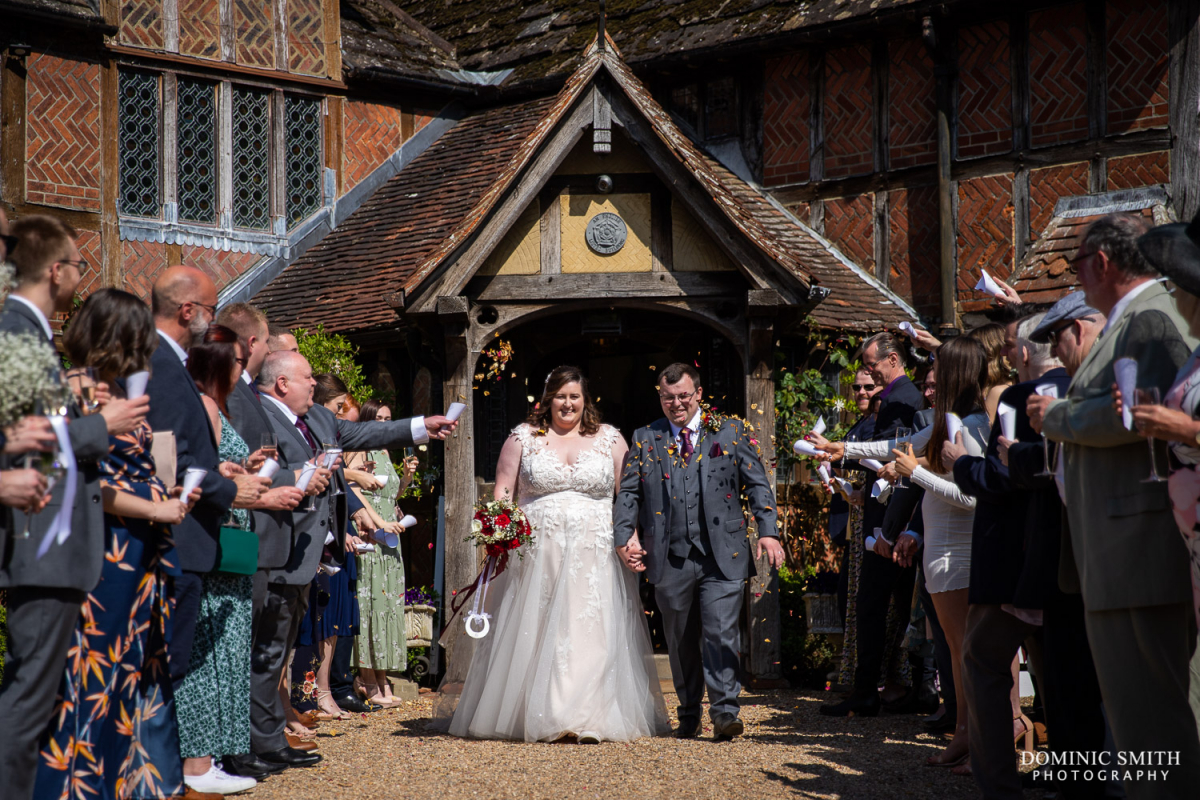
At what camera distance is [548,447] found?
7.38 m

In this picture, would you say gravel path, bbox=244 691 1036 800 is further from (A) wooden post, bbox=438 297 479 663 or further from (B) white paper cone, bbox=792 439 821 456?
(A) wooden post, bbox=438 297 479 663

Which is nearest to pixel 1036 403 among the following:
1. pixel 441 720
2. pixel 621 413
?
pixel 441 720

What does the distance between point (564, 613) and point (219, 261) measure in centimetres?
727

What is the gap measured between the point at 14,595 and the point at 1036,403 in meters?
3.49

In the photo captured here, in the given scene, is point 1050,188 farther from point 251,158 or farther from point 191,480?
point 191,480

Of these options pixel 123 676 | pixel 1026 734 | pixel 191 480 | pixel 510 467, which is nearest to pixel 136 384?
pixel 191 480

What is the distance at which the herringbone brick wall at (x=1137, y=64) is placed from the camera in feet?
33.3

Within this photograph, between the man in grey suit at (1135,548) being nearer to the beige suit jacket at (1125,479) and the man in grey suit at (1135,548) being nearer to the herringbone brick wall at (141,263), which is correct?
the beige suit jacket at (1125,479)

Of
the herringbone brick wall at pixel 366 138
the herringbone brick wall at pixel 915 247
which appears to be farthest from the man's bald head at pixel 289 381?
the herringbone brick wall at pixel 366 138

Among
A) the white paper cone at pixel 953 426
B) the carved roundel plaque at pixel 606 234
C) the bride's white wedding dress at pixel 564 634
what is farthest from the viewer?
the carved roundel plaque at pixel 606 234

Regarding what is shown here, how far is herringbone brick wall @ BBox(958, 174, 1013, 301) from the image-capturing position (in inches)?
438

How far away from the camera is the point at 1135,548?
3727 millimetres

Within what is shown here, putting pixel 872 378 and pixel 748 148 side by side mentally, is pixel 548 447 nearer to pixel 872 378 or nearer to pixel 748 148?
pixel 872 378

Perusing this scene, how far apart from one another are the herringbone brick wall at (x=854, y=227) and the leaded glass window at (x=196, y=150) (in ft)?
21.8
